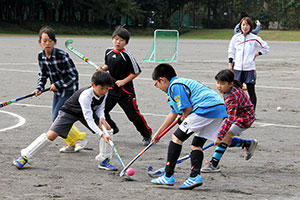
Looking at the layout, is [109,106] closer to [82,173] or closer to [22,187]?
[82,173]

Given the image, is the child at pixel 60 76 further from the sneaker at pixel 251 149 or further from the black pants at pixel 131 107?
the sneaker at pixel 251 149


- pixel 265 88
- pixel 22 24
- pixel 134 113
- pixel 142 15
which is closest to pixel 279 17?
pixel 142 15

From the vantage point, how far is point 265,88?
14906 millimetres

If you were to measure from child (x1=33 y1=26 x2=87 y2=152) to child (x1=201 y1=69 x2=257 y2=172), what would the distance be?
6.35 feet

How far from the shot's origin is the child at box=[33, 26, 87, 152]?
7.20 metres

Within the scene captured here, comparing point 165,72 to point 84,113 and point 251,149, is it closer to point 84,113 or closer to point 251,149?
point 84,113

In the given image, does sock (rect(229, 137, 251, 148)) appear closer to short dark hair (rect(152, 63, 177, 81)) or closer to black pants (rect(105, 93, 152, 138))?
short dark hair (rect(152, 63, 177, 81))

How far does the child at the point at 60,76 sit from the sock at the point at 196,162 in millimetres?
2183

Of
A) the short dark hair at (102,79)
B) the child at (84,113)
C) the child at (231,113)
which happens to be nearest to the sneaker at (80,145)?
the child at (84,113)

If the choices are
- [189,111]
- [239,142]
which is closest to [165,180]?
[189,111]

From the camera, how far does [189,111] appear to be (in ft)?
18.4

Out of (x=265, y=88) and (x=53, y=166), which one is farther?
(x=265, y=88)

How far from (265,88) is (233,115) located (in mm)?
8886

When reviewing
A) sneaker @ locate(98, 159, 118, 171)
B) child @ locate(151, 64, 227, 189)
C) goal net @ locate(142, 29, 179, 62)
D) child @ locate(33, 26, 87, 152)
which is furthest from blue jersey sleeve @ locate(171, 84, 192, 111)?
goal net @ locate(142, 29, 179, 62)
